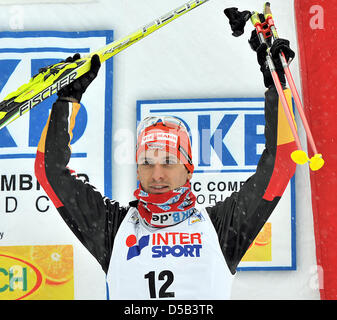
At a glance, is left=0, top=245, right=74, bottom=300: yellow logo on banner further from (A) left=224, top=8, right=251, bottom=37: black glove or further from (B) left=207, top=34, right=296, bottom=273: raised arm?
(A) left=224, top=8, right=251, bottom=37: black glove

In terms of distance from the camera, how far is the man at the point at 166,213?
171cm

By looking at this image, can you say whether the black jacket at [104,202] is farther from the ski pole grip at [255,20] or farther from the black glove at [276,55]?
the ski pole grip at [255,20]

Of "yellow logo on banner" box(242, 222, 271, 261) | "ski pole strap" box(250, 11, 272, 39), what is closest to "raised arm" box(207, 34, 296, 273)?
"ski pole strap" box(250, 11, 272, 39)

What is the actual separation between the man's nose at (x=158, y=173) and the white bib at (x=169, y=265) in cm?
19

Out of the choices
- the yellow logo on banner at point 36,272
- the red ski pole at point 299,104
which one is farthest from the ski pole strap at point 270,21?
the yellow logo on banner at point 36,272

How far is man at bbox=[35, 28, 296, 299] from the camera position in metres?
1.71

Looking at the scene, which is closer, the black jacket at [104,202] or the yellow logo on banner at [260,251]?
the black jacket at [104,202]

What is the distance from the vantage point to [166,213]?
A: 1779mm

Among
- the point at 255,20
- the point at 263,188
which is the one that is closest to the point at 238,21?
the point at 255,20

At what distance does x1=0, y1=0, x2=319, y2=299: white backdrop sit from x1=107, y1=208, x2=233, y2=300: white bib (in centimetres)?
84

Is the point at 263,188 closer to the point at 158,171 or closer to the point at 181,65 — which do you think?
the point at 158,171
